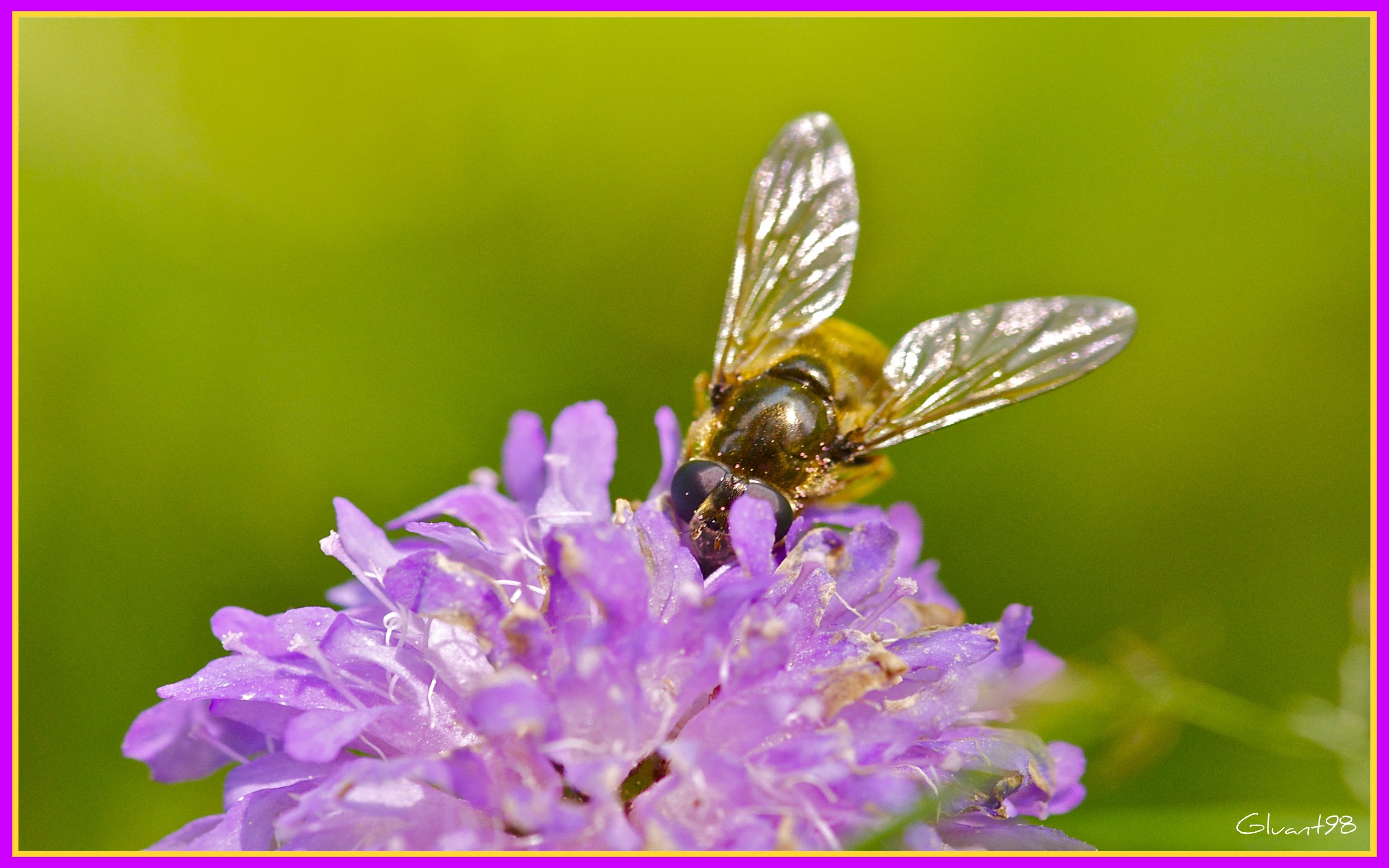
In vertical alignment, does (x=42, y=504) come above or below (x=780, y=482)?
below

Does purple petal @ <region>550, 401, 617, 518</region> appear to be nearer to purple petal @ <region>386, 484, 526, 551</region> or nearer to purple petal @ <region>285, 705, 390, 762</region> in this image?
purple petal @ <region>386, 484, 526, 551</region>

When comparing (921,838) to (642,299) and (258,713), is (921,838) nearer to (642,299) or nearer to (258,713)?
(258,713)

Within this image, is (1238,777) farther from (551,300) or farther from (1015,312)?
(551,300)

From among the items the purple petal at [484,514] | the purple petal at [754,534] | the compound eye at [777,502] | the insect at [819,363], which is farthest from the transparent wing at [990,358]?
the purple petal at [484,514]

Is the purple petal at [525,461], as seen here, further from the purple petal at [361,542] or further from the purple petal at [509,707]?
the purple petal at [509,707]

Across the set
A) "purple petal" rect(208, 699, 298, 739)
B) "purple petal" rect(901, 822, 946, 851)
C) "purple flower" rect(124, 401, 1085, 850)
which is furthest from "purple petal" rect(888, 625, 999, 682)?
"purple petal" rect(208, 699, 298, 739)

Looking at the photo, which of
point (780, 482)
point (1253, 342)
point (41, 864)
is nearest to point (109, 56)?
point (41, 864)

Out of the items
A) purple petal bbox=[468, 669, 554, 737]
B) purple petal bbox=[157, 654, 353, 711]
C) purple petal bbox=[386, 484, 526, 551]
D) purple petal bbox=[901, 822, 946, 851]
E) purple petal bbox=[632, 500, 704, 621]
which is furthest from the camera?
purple petal bbox=[386, 484, 526, 551]

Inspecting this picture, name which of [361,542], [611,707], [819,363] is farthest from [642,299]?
[611,707]
